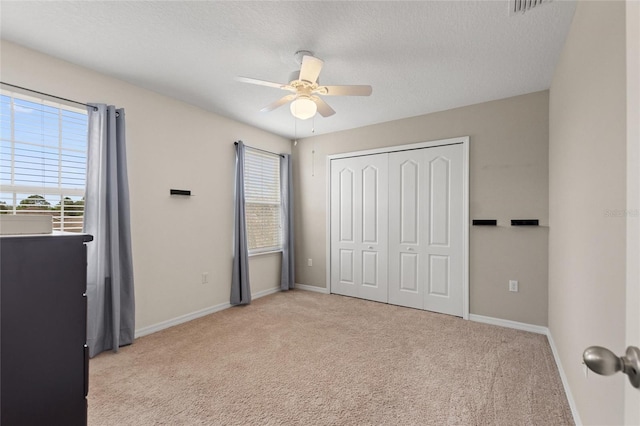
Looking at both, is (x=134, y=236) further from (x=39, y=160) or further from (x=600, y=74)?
(x=600, y=74)

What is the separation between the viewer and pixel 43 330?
3.70 ft

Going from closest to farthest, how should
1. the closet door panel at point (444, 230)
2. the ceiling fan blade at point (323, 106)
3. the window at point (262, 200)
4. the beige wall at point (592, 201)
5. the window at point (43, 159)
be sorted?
the beige wall at point (592, 201)
the window at point (43, 159)
the ceiling fan blade at point (323, 106)
the closet door panel at point (444, 230)
the window at point (262, 200)

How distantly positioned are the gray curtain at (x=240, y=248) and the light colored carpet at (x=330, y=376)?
61cm

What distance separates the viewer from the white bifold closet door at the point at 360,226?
4340 mm

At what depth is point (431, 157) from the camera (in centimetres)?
392

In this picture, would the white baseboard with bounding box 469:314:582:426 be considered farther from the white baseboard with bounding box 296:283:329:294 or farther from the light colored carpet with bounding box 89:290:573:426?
the white baseboard with bounding box 296:283:329:294

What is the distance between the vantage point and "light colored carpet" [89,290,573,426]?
1915 millimetres

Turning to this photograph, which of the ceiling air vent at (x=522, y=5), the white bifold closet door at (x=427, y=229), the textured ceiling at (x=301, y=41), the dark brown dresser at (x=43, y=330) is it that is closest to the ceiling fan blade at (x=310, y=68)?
the textured ceiling at (x=301, y=41)

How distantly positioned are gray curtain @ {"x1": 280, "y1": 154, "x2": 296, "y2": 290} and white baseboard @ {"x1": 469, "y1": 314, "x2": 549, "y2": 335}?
2.72 meters

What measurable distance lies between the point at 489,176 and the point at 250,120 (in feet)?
10.3

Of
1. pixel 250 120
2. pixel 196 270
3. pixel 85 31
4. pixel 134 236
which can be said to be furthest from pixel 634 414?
pixel 250 120

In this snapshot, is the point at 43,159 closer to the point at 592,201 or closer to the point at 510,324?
the point at 592,201

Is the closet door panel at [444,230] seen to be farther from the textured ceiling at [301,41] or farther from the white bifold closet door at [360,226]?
the textured ceiling at [301,41]

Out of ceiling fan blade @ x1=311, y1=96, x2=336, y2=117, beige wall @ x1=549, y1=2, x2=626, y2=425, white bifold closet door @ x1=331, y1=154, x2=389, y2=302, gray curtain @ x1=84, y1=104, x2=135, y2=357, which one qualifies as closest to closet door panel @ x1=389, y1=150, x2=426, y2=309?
white bifold closet door @ x1=331, y1=154, x2=389, y2=302
